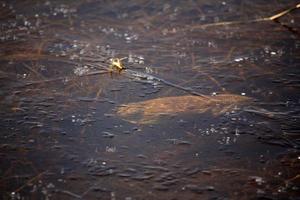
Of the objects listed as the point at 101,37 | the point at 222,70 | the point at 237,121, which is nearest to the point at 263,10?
the point at 222,70

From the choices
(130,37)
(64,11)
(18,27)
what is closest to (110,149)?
(130,37)

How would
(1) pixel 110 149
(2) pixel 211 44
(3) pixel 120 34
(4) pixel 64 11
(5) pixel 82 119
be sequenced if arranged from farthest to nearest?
(4) pixel 64 11 → (3) pixel 120 34 → (2) pixel 211 44 → (5) pixel 82 119 → (1) pixel 110 149

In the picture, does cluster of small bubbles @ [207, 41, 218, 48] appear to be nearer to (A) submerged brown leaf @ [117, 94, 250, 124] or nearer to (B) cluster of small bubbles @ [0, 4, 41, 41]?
(A) submerged brown leaf @ [117, 94, 250, 124]

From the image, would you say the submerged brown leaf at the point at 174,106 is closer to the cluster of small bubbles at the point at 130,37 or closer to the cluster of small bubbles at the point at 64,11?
the cluster of small bubbles at the point at 130,37

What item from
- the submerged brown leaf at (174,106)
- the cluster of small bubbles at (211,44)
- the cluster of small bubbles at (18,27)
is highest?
the cluster of small bubbles at (18,27)

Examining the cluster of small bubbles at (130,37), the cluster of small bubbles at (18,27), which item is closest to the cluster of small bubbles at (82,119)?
the cluster of small bubbles at (130,37)

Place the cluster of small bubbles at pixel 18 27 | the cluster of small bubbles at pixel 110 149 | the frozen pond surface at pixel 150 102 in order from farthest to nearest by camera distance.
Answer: the cluster of small bubbles at pixel 18 27 < the cluster of small bubbles at pixel 110 149 < the frozen pond surface at pixel 150 102

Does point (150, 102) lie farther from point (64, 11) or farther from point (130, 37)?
point (64, 11)

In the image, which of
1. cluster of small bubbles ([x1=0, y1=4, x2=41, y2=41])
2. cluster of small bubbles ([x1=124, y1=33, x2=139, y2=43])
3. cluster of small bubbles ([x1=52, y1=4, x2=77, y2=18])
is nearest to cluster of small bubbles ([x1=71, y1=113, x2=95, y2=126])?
cluster of small bubbles ([x1=124, y1=33, x2=139, y2=43])
